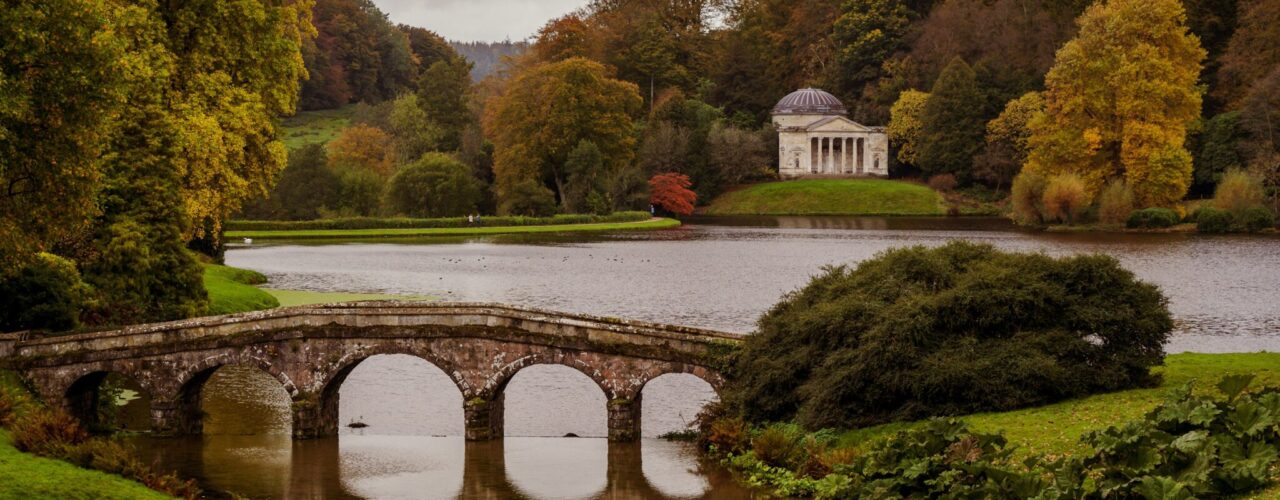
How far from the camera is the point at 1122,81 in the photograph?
10194 cm

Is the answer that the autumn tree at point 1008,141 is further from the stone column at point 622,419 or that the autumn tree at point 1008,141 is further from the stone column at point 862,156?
the stone column at point 622,419

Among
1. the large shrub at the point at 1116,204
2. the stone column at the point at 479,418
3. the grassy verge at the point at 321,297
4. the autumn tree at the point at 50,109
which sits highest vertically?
the autumn tree at the point at 50,109

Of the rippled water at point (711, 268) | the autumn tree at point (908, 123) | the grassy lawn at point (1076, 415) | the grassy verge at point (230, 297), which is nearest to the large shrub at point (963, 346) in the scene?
the grassy lawn at point (1076, 415)

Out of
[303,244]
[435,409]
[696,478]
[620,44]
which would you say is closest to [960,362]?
[696,478]

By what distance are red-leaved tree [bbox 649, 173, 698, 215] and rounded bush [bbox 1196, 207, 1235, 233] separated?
49251 millimetres

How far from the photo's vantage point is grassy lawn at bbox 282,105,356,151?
542 ft

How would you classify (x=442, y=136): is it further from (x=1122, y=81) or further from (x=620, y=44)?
(x=1122, y=81)

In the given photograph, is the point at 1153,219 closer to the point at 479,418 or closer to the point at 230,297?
the point at 230,297

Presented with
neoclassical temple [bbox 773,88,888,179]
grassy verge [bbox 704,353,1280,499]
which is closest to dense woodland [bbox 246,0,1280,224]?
neoclassical temple [bbox 773,88,888,179]

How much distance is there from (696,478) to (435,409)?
10.9m

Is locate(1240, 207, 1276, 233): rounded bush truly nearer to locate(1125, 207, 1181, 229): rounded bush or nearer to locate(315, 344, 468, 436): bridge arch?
locate(1125, 207, 1181, 229): rounded bush

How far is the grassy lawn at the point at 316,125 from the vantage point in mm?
165125

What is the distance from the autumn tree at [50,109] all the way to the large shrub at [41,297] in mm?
4538

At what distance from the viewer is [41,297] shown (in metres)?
34.6
